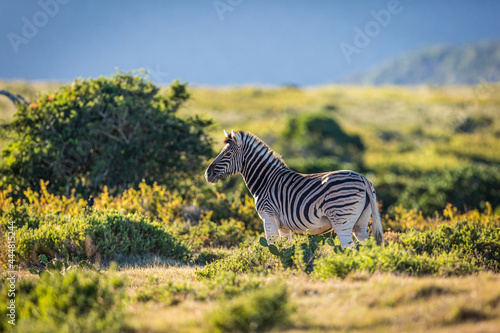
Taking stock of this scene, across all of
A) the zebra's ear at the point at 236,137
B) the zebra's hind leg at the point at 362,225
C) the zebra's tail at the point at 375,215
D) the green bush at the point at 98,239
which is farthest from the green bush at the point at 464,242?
the green bush at the point at 98,239

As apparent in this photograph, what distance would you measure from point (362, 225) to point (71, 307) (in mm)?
5069

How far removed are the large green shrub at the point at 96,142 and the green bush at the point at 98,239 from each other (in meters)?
4.60

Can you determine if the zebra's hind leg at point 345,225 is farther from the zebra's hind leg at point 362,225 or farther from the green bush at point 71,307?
the green bush at point 71,307

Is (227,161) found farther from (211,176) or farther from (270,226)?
(270,226)

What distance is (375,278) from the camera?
225 inches

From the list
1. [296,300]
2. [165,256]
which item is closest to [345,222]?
[296,300]

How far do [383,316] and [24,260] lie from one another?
291 inches

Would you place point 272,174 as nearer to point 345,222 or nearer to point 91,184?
point 345,222

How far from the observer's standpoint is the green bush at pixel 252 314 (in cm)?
Result: 414

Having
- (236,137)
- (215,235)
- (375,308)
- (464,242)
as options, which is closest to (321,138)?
(215,235)

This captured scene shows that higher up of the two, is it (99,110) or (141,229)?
(99,110)

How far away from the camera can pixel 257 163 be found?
859 centimetres

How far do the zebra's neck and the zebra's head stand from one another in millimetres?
173

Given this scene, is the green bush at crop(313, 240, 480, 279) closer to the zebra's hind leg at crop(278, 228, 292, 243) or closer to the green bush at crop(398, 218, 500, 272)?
the green bush at crop(398, 218, 500, 272)
